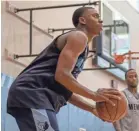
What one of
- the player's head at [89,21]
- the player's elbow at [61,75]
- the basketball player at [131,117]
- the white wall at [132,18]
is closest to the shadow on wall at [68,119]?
Result: the basketball player at [131,117]

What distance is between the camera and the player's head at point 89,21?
2.58 meters

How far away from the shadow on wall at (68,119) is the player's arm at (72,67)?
94.2 inches

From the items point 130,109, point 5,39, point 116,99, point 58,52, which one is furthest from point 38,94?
point 130,109

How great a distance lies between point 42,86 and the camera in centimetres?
238

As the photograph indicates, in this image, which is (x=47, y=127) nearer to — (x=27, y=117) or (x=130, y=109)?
(x=27, y=117)

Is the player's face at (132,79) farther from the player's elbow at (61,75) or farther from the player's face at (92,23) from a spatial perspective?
the player's elbow at (61,75)

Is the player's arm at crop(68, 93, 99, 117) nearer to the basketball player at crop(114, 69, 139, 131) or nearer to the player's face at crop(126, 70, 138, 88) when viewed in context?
the basketball player at crop(114, 69, 139, 131)

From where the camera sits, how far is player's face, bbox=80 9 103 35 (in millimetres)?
2572

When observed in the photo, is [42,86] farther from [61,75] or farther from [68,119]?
[68,119]

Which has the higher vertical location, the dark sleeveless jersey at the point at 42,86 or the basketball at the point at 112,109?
the dark sleeveless jersey at the point at 42,86

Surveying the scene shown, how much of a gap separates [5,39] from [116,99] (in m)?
2.85

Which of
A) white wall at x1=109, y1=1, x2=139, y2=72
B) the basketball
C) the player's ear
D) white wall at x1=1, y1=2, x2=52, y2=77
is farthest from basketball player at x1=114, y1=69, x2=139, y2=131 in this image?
white wall at x1=109, y1=1, x2=139, y2=72

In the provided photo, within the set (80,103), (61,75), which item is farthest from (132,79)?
(61,75)

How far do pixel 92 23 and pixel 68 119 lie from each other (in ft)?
11.6
